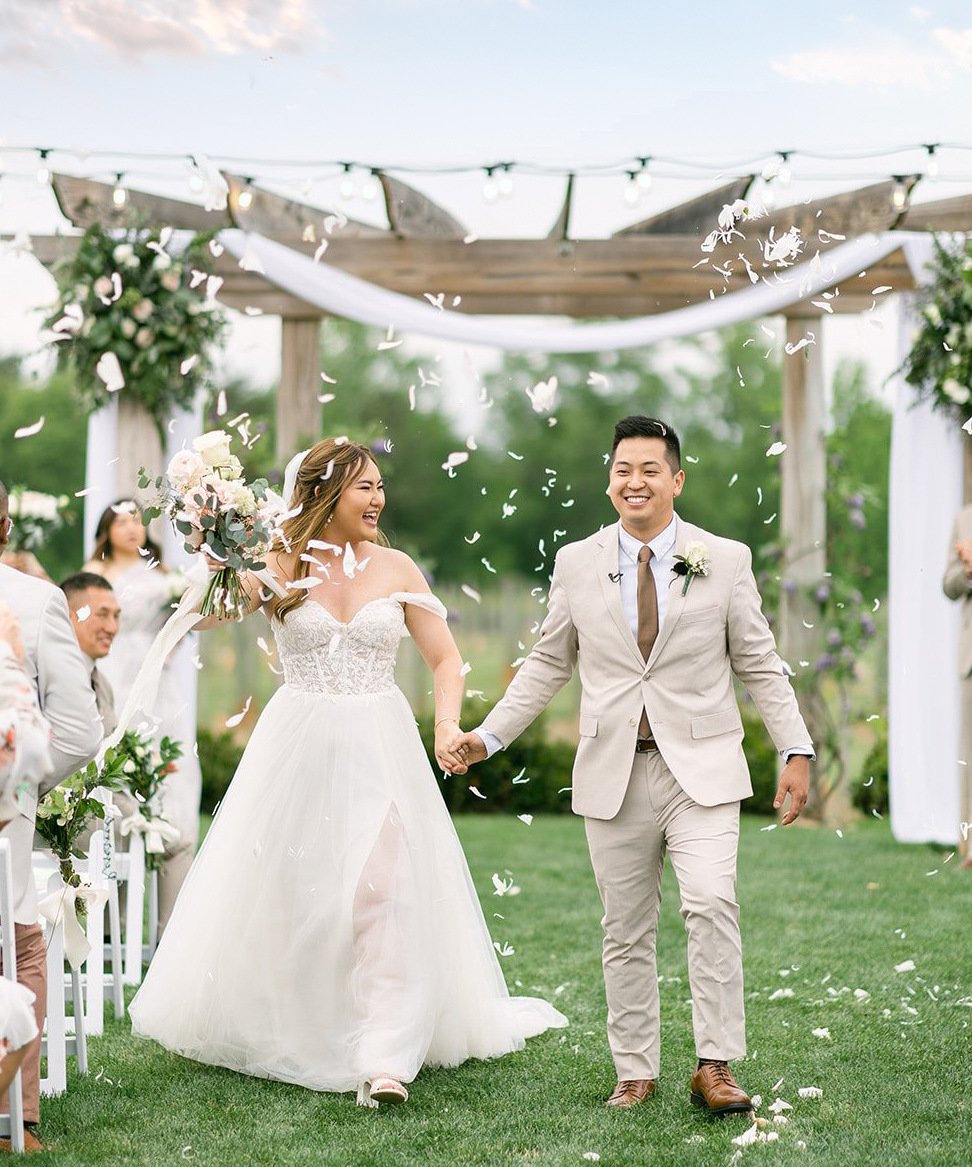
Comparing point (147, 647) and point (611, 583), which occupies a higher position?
point (611, 583)

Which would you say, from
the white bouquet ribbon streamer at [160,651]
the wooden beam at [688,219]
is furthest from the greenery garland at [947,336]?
the white bouquet ribbon streamer at [160,651]

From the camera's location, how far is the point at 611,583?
4.25 m

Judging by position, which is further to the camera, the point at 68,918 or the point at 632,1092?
the point at 68,918

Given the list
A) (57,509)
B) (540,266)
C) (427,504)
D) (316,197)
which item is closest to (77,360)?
(57,509)

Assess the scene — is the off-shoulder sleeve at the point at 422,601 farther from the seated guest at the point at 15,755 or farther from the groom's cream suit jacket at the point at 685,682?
the seated guest at the point at 15,755

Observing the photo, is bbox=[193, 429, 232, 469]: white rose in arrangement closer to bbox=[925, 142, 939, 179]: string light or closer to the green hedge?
bbox=[925, 142, 939, 179]: string light

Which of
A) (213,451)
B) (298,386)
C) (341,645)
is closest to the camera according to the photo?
(213,451)

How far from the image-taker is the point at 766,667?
13.7 ft

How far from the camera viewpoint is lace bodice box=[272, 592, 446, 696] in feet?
15.0

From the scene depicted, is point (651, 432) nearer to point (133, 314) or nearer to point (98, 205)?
point (133, 314)

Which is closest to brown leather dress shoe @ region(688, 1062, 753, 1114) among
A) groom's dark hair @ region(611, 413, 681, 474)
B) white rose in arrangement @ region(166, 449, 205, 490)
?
groom's dark hair @ region(611, 413, 681, 474)

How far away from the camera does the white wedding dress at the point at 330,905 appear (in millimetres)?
4398

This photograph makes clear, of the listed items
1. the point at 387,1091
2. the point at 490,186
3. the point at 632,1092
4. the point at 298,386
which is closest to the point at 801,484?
the point at 298,386

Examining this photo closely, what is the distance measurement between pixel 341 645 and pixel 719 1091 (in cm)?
168
